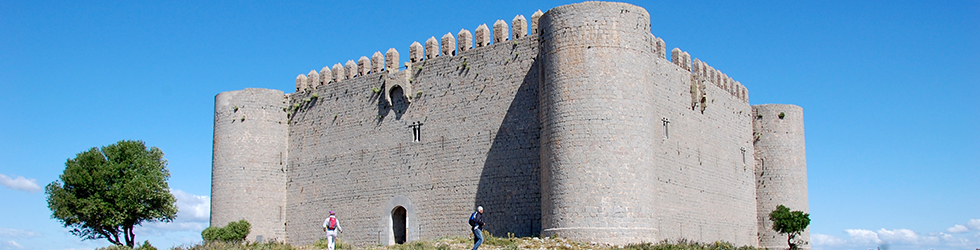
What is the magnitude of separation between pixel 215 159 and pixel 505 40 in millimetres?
11823

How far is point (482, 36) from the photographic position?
90.6ft

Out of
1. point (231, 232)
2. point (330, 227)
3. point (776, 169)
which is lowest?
point (330, 227)

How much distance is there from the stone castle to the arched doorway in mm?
43

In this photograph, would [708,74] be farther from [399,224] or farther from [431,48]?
[399,224]

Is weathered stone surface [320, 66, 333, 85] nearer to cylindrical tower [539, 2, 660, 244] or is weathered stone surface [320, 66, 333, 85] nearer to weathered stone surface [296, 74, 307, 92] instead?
weathered stone surface [296, 74, 307, 92]

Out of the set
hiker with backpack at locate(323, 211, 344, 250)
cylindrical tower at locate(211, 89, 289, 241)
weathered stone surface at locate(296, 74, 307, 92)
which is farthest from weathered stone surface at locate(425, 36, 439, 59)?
hiker with backpack at locate(323, 211, 344, 250)

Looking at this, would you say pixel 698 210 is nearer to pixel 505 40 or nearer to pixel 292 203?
pixel 505 40

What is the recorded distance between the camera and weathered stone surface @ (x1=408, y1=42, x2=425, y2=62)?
2945 centimetres

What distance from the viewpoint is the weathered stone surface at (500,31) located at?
27.0 m

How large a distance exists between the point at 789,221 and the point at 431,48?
12860mm

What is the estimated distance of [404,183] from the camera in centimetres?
2881

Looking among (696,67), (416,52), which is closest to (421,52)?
(416,52)

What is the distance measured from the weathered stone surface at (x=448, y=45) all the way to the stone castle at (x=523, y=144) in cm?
7

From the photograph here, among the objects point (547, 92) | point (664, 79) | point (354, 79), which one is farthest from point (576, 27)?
point (354, 79)
